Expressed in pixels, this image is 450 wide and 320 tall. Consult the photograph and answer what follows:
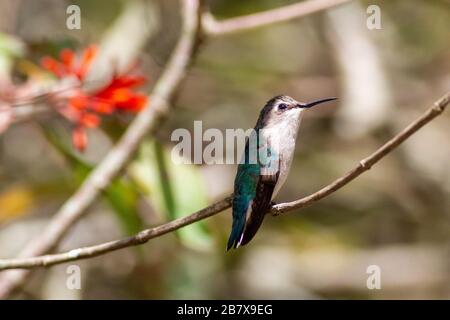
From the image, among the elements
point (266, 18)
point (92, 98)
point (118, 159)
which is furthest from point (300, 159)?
point (92, 98)

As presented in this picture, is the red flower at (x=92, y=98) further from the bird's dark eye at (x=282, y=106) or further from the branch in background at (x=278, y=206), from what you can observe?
the branch in background at (x=278, y=206)

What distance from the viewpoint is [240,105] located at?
497cm

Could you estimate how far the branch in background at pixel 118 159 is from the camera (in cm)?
254

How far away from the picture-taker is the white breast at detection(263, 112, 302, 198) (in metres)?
1.74

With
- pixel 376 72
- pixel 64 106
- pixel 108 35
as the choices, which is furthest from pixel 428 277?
pixel 64 106

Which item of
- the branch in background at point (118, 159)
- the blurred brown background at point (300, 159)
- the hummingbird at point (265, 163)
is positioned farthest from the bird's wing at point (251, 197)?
the blurred brown background at point (300, 159)

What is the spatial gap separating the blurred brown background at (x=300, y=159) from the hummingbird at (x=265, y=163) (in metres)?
1.88

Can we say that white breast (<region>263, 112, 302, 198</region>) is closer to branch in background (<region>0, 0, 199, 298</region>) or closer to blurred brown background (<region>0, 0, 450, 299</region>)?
branch in background (<region>0, 0, 199, 298</region>)

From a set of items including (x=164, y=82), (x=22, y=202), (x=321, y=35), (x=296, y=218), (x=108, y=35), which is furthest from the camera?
(x=321, y=35)

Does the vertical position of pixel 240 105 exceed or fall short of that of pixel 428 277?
it exceeds it

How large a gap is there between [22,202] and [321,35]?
2278 mm

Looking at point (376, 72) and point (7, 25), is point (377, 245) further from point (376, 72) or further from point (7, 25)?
point (7, 25)

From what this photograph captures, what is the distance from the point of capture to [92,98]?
8.05 ft

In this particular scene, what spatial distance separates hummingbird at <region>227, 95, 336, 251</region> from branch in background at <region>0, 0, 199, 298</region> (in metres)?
0.79
